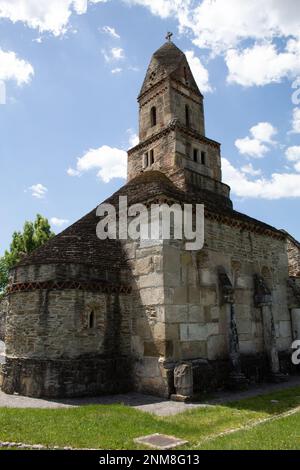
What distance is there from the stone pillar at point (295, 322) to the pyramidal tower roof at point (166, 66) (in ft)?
38.6

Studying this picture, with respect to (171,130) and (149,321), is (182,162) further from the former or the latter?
(149,321)

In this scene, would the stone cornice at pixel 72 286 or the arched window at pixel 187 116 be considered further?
the arched window at pixel 187 116

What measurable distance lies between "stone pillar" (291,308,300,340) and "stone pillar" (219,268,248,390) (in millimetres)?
4811

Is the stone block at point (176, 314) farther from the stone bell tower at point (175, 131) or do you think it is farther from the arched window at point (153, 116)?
the arched window at point (153, 116)

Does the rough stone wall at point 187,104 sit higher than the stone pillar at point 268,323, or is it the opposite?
the rough stone wall at point 187,104

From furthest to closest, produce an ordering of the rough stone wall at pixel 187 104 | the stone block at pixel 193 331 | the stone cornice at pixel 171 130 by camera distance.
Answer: the rough stone wall at pixel 187 104, the stone cornice at pixel 171 130, the stone block at pixel 193 331

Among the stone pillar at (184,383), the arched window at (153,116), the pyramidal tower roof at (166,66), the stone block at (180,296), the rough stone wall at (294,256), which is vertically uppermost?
the pyramidal tower roof at (166,66)

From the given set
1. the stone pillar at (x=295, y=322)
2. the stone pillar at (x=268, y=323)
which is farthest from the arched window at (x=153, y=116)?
the stone pillar at (x=295, y=322)

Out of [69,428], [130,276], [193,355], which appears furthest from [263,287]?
[69,428]

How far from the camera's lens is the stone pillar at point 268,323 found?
13.2 m

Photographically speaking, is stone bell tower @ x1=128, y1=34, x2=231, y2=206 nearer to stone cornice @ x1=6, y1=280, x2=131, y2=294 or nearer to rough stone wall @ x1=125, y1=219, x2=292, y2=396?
rough stone wall @ x1=125, y1=219, x2=292, y2=396

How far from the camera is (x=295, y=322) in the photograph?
15844 mm

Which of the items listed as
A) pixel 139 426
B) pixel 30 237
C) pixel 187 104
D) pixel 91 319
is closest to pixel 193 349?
pixel 91 319

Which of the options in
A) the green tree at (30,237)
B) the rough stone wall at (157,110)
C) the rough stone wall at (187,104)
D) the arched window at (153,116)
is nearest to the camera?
the rough stone wall at (157,110)
